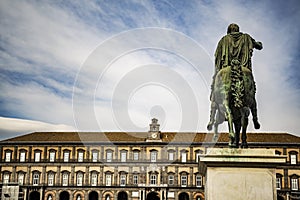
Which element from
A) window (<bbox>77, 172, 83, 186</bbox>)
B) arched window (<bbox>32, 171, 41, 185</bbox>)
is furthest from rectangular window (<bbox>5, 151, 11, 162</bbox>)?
window (<bbox>77, 172, 83, 186</bbox>)

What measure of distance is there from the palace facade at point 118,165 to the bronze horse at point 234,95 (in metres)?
43.7

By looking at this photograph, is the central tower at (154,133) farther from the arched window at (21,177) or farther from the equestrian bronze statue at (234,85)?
the equestrian bronze statue at (234,85)

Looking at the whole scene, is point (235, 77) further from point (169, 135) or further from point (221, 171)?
point (169, 135)

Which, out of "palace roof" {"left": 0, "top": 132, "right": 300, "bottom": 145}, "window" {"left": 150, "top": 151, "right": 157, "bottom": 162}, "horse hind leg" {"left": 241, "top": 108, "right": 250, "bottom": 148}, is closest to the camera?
"horse hind leg" {"left": 241, "top": 108, "right": 250, "bottom": 148}

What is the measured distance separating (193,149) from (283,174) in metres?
11.6

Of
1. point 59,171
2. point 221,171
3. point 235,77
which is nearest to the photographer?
point 221,171

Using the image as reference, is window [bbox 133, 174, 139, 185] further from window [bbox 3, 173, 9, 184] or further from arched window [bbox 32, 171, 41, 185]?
window [bbox 3, 173, 9, 184]

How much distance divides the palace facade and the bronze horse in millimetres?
43669

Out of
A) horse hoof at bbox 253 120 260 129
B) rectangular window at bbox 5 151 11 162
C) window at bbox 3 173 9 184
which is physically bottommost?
window at bbox 3 173 9 184

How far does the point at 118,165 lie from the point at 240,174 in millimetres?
47192

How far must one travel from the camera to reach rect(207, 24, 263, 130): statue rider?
7.61 meters

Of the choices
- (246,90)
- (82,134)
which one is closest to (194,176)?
(82,134)

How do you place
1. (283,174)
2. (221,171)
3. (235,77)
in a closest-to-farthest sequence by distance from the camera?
1. (221,171)
2. (235,77)
3. (283,174)

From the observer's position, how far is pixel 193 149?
171 feet
